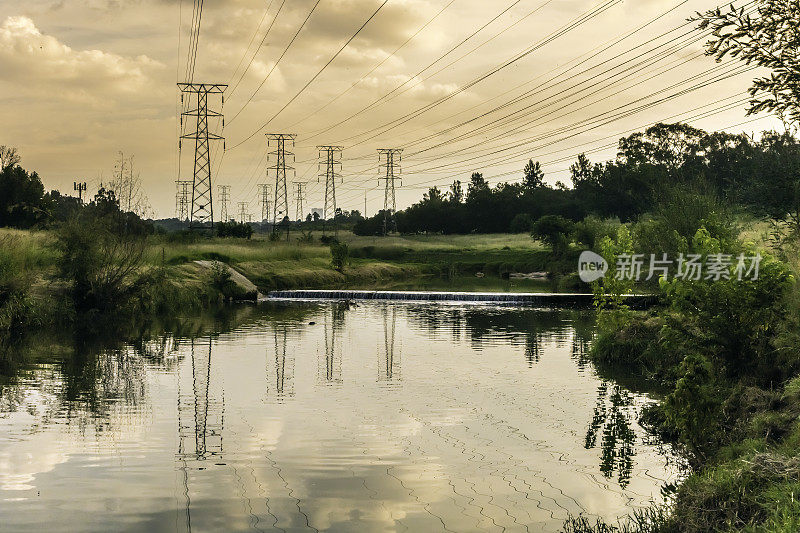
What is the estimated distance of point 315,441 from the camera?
1355 centimetres

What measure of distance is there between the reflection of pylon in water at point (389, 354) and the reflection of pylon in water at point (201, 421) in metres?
4.55

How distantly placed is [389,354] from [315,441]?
36.8ft

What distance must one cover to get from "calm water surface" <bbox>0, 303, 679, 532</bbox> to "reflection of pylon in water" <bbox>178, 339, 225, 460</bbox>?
52mm

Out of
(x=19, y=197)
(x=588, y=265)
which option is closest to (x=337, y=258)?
(x=588, y=265)

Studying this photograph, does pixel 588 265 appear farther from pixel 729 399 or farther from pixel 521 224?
pixel 521 224

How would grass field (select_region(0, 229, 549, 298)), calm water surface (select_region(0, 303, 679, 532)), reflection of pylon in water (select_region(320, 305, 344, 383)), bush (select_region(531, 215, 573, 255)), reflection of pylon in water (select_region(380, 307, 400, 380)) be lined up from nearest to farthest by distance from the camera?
calm water surface (select_region(0, 303, 679, 532)) < reflection of pylon in water (select_region(320, 305, 344, 383)) < reflection of pylon in water (select_region(380, 307, 400, 380)) < grass field (select_region(0, 229, 549, 298)) < bush (select_region(531, 215, 573, 255))

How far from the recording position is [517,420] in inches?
607

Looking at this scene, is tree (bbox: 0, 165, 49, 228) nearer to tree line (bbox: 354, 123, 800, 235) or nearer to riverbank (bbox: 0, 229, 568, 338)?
riverbank (bbox: 0, 229, 568, 338)

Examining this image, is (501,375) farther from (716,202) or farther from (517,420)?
(716,202)

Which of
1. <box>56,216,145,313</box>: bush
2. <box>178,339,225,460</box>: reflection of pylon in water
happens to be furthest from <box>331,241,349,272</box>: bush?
<box>178,339,225,460</box>: reflection of pylon in water

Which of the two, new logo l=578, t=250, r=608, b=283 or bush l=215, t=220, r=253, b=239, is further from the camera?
bush l=215, t=220, r=253, b=239

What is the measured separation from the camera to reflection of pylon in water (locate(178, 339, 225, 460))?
13.0 m

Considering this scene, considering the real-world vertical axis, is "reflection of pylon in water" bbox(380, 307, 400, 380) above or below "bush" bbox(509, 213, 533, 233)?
below

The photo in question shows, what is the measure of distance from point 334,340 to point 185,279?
17819 mm
